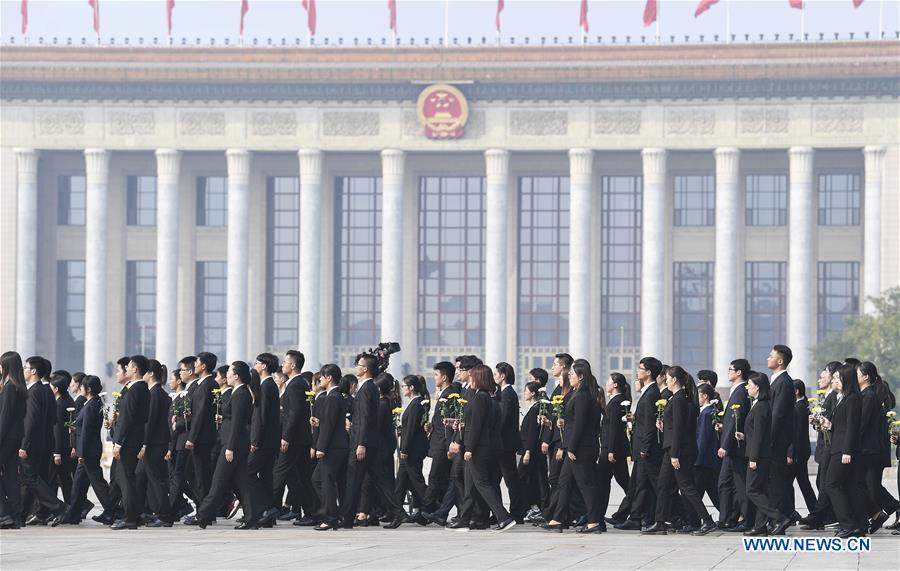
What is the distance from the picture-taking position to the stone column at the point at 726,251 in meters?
68.2

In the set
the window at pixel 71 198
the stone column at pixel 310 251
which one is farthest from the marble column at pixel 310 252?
the window at pixel 71 198

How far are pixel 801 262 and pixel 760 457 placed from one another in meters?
49.0

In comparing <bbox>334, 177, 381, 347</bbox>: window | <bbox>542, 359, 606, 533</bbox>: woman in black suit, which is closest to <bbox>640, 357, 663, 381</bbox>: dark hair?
<bbox>542, 359, 606, 533</bbox>: woman in black suit

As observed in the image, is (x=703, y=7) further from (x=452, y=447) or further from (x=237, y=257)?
(x=452, y=447)

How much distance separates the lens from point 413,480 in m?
22.2

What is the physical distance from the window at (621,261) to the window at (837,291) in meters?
7.18

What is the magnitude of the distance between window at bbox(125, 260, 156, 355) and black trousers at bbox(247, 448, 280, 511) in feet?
172

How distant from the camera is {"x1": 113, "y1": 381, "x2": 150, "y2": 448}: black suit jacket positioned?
822 inches

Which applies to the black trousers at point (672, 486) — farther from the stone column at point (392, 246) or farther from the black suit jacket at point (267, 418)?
the stone column at point (392, 246)

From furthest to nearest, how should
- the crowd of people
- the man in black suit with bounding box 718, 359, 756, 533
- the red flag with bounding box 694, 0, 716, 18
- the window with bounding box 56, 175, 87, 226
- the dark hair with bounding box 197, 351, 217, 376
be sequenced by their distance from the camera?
the window with bounding box 56, 175, 87, 226
the red flag with bounding box 694, 0, 716, 18
the dark hair with bounding box 197, 351, 217, 376
the man in black suit with bounding box 718, 359, 756, 533
the crowd of people

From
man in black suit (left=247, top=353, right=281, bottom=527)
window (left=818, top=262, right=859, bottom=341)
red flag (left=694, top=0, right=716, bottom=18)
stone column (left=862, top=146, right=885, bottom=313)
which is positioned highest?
red flag (left=694, top=0, right=716, bottom=18)

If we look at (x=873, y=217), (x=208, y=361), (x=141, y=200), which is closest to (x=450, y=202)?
(x=141, y=200)

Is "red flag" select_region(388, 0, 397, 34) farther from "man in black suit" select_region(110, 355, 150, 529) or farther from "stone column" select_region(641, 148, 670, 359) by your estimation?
"man in black suit" select_region(110, 355, 150, 529)

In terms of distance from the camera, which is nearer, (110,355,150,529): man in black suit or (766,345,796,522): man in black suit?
(766,345,796,522): man in black suit
